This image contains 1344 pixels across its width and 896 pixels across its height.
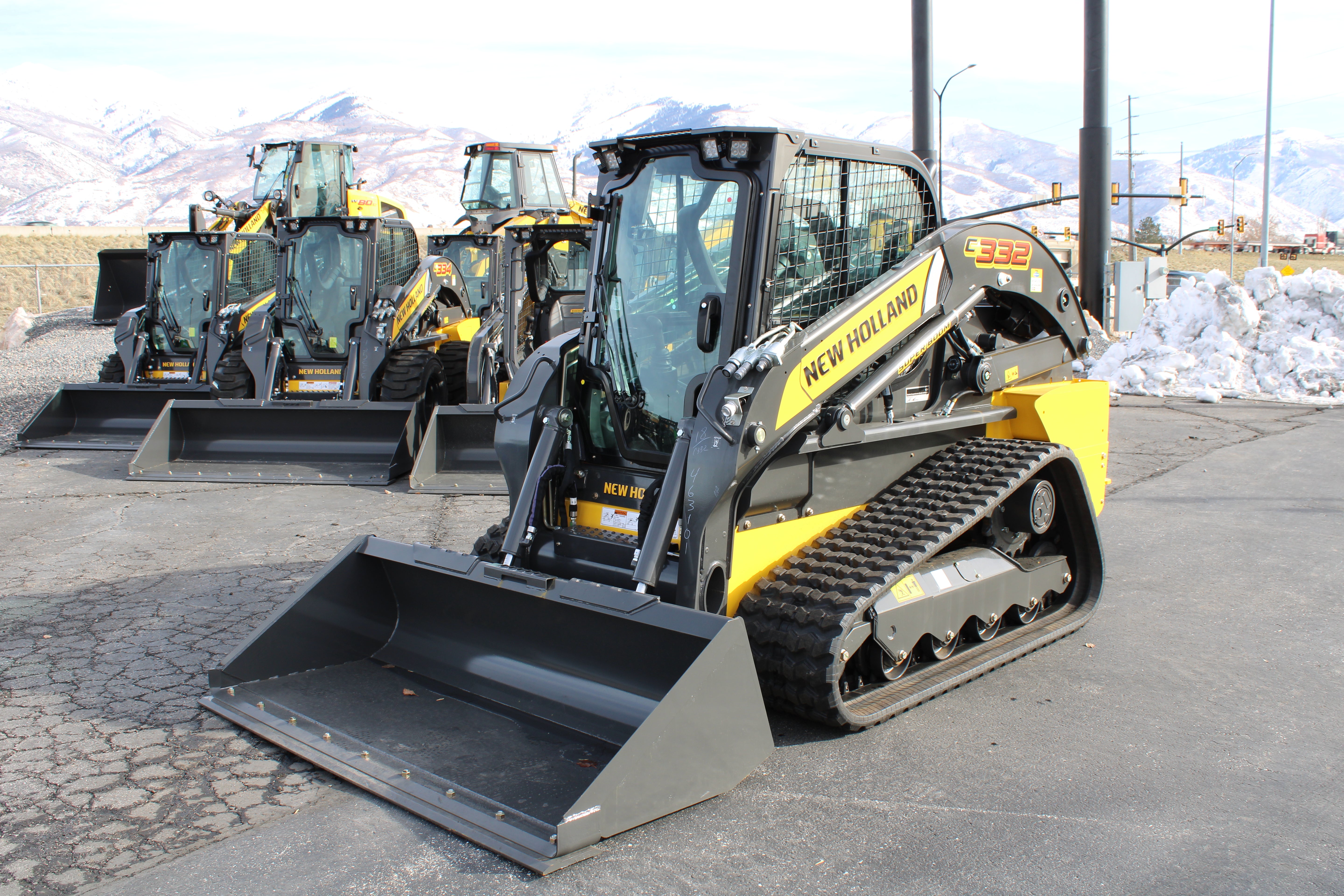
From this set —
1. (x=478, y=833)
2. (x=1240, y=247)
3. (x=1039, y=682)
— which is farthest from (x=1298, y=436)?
(x=1240, y=247)

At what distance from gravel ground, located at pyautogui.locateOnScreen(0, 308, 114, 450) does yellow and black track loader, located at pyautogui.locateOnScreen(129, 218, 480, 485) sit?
3170mm

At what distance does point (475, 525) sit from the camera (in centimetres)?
817

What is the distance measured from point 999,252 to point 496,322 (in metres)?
6.60

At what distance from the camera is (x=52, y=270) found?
113 ft

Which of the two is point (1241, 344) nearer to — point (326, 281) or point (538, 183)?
point (538, 183)

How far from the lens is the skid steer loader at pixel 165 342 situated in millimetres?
12102

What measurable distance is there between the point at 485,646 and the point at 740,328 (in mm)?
1753

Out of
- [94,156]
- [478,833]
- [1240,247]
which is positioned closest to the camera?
[478,833]

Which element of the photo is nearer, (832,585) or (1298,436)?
(832,585)

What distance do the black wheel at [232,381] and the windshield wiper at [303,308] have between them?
0.83m

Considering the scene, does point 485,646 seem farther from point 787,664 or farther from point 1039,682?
point 1039,682

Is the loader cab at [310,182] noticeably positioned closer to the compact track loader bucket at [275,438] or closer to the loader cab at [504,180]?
the loader cab at [504,180]

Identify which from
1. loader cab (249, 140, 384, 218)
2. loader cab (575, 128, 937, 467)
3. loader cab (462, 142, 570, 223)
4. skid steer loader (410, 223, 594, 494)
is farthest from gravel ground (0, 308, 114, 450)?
loader cab (575, 128, 937, 467)

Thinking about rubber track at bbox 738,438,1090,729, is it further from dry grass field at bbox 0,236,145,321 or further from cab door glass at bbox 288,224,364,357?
dry grass field at bbox 0,236,145,321
